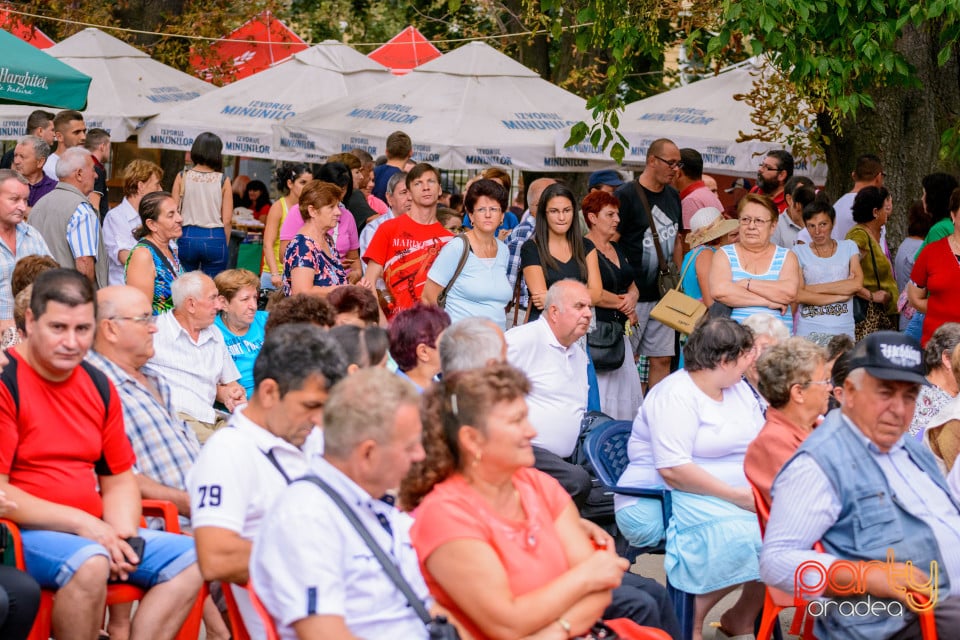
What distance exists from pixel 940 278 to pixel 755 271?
1.23 meters

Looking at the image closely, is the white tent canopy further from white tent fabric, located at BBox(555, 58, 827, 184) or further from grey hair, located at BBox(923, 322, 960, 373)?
grey hair, located at BBox(923, 322, 960, 373)

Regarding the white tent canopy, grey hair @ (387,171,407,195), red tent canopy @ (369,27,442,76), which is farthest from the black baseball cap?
red tent canopy @ (369,27,442,76)

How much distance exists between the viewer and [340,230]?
9883 mm

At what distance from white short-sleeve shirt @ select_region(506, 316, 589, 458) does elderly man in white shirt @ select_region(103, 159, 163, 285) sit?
3861 millimetres

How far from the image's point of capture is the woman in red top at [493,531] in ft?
11.4

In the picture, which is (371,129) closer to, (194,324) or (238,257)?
(238,257)

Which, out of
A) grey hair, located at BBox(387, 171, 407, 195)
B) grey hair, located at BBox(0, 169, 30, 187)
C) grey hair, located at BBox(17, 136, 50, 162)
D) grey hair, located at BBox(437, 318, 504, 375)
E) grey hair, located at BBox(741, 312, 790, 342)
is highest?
grey hair, located at BBox(17, 136, 50, 162)

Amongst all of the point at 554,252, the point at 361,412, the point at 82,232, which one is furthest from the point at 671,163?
the point at 361,412

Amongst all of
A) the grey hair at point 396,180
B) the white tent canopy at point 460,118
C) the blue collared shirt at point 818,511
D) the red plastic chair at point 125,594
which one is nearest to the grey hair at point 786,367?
the blue collared shirt at point 818,511

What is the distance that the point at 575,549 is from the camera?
12.7 ft

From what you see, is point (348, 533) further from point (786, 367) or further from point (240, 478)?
point (786, 367)

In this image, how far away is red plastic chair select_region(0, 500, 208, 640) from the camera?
4273 mm

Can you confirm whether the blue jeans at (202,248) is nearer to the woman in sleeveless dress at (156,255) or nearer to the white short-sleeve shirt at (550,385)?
the woman in sleeveless dress at (156,255)

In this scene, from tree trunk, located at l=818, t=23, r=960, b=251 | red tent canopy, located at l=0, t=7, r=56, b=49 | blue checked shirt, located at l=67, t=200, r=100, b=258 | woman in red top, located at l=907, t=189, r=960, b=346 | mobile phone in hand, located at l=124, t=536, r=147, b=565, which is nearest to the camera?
mobile phone in hand, located at l=124, t=536, r=147, b=565
